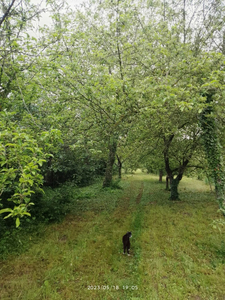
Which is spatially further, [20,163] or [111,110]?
[111,110]

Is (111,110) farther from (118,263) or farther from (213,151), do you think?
(118,263)

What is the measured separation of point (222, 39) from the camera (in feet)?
33.7

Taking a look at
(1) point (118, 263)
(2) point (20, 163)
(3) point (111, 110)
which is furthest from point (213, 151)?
(2) point (20, 163)

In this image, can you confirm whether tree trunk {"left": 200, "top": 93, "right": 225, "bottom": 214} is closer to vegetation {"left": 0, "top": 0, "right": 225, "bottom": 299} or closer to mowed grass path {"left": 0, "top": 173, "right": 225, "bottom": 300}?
vegetation {"left": 0, "top": 0, "right": 225, "bottom": 299}

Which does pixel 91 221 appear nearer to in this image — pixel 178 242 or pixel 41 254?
pixel 41 254

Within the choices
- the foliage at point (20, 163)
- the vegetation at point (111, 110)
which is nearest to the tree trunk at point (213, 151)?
the vegetation at point (111, 110)

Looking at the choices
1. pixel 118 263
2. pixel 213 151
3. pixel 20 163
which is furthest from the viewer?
pixel 213 151

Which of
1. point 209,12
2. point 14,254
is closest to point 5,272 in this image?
point 14,254

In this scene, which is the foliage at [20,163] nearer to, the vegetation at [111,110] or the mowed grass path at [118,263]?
the vegetation at [111,110]

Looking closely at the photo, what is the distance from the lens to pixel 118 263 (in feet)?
22.9

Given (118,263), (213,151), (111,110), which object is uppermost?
(111,110)

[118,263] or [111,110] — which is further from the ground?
[111,110]

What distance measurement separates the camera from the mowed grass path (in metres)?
5.65

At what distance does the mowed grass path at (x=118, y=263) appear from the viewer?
565 centimetres
